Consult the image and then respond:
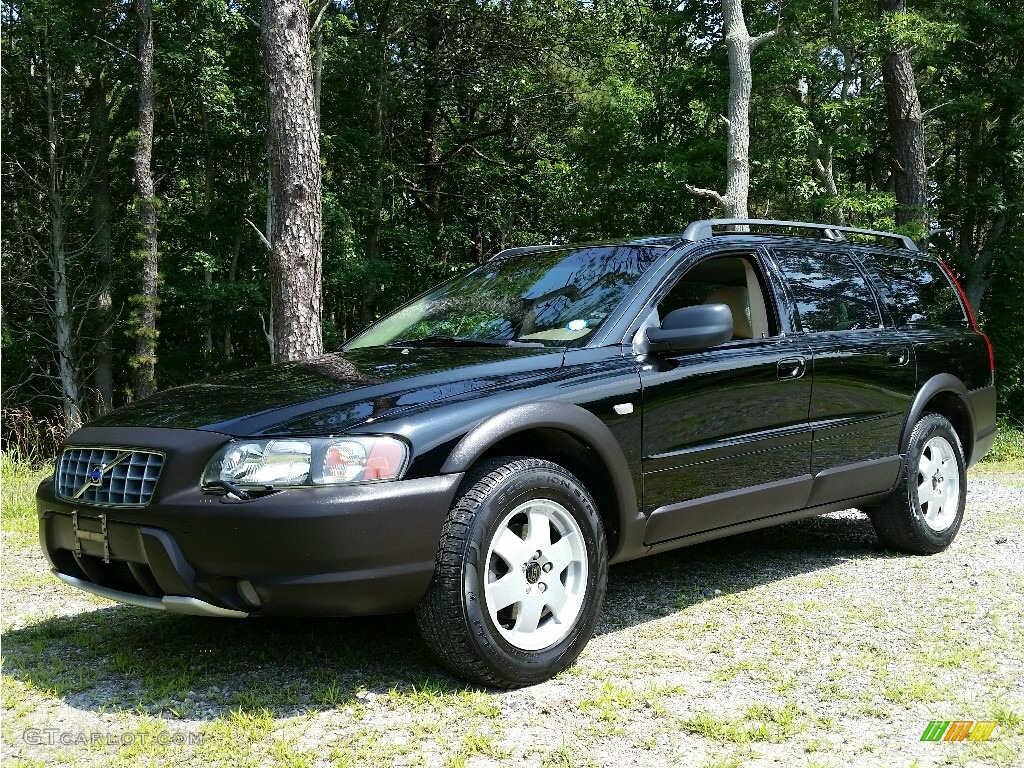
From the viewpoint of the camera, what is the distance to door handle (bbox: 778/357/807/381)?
4852 millimetres

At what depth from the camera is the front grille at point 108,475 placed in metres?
3.48

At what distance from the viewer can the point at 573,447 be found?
4.01 m

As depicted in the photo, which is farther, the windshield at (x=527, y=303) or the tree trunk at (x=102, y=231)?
the tree trunk at (x=102, y=231)

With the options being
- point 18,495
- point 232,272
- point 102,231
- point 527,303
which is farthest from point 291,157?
point 102,231

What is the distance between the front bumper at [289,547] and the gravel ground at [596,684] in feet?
1.34

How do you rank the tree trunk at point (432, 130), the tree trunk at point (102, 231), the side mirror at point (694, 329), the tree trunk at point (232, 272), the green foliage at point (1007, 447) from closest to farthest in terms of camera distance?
the side mirror at point (694, 329) < the green foliage at point (1007, 447) < the tree trunk at point (102, 231) < the tree trunk at point (432, 130) < the tree trunk at point (232, 272)

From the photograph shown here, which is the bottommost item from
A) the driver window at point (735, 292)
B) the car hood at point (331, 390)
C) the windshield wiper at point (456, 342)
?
the car hood at point (331, 390)

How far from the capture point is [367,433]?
3.37 metres

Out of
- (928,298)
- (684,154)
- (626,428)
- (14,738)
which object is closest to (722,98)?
(684,154)

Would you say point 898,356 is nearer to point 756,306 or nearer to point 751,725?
point 756,306

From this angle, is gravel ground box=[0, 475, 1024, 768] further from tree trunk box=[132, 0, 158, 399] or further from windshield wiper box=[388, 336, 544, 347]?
tree trunk box=[132, 0, 158, 399]

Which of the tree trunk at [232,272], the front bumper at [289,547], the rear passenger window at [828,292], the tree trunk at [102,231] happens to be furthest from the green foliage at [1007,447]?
the tree trunk at [102,231]

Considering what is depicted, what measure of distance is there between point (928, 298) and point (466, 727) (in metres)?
4.35

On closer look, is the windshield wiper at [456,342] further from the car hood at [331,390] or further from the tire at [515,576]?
the tire at [515,576]
